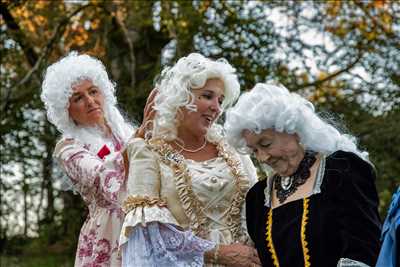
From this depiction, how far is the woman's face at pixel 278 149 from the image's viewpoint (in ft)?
11.3

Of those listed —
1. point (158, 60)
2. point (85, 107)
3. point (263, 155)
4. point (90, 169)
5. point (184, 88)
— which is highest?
point (158, 60)

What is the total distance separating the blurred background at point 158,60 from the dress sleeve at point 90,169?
3.19m

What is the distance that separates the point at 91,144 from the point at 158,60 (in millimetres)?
4371

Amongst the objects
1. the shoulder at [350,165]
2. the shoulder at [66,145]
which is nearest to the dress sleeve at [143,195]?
the shoulder at [350,165]

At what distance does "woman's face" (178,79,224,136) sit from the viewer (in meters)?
3.94

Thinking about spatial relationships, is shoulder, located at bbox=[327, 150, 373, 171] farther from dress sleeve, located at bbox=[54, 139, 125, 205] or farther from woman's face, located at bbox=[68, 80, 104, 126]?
woman's face, located at bbox=[68, 80, 104, 126]

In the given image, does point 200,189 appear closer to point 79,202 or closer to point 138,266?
point 138,266

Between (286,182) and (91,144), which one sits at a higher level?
(91,144)

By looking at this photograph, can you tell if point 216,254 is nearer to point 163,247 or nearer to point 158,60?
point 163,247

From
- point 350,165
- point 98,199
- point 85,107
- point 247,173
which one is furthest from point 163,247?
point 85,107

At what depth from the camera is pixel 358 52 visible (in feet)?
29.1

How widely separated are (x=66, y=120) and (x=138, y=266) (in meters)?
1.50

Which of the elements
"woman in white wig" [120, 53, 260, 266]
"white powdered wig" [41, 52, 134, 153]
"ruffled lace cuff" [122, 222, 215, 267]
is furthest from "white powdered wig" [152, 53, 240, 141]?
"white powdered wig" [41, 52, 134, 153]

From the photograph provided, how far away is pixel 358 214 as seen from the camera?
128 inches
